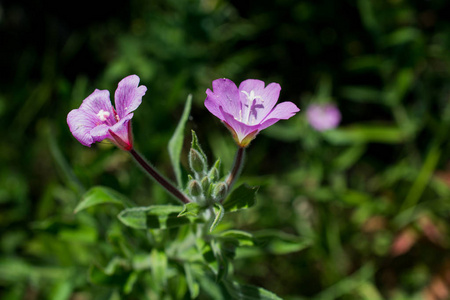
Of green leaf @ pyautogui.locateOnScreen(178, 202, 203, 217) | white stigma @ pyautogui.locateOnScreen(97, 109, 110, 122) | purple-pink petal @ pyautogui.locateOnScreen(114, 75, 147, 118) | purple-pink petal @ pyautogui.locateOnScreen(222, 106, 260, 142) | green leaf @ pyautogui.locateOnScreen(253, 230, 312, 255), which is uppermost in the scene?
purple-pink petal @ pyautogui.locateOnScreen(114, 75, 147, 118)

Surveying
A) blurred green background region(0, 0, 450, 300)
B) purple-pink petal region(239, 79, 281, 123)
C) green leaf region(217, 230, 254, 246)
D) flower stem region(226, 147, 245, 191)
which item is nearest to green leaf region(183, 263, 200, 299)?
green leaf region(217, 230, 254, 246)

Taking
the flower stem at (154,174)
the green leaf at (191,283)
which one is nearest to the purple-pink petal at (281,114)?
the flower stem at (154,174)

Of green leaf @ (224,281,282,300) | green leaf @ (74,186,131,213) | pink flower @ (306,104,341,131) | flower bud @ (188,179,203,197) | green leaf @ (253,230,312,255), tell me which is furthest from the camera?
pink flower @ (306,104,341,131)

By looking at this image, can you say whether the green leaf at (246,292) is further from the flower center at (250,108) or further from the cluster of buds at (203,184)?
the flower center at (250,108)

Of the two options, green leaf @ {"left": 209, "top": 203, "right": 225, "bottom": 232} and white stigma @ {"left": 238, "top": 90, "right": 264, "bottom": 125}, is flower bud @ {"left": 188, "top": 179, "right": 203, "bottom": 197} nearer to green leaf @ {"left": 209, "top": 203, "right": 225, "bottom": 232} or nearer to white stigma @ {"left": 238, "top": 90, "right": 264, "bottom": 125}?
green leaf @ {"left": 209, "top": 203, "right": 225, "bottom": 232}

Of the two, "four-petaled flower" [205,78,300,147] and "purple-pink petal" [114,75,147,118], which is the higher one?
"purple-pink petal" [114,75,147,118]

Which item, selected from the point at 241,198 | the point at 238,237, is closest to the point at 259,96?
the point at 241,198

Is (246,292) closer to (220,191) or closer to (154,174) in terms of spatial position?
(220,191)
